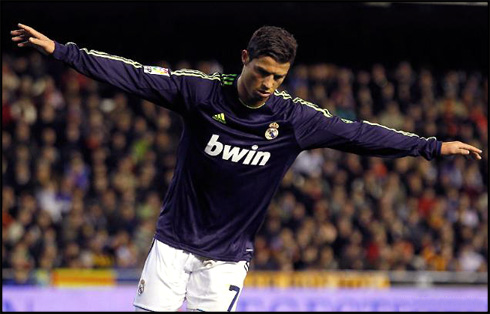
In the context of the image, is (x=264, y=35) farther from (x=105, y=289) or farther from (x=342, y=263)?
(x=342, y=263)

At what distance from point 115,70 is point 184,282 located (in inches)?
54.3

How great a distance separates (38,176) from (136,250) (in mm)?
1861

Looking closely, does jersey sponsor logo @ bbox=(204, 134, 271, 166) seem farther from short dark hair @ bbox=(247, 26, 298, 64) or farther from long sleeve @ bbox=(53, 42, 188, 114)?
short dark hair @ bbox=(247, 26, 298, 64)

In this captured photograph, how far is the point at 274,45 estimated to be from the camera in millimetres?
5137

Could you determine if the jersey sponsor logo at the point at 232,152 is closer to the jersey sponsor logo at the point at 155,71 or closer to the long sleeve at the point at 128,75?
the long sleeve at the point at 128,75

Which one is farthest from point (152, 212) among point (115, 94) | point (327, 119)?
point (327, 119)

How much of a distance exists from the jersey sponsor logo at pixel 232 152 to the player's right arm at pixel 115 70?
27cm

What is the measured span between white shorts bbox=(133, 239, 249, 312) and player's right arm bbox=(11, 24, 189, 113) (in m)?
0.91

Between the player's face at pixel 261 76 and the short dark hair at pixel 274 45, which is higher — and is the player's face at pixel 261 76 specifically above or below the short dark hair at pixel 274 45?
below

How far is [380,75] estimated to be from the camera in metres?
18.2

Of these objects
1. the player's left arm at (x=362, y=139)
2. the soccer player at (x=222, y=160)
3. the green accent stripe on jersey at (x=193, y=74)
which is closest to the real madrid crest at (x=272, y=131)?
the soccer player at (x=222, y=160)

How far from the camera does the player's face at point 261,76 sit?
5.15 metres

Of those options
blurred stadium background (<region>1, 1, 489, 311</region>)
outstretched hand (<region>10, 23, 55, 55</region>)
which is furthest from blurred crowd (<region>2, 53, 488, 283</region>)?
outstretched hand (<region>10, 23, 55, 55</region>)

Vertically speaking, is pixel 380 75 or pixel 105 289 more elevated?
pixel 380 75
